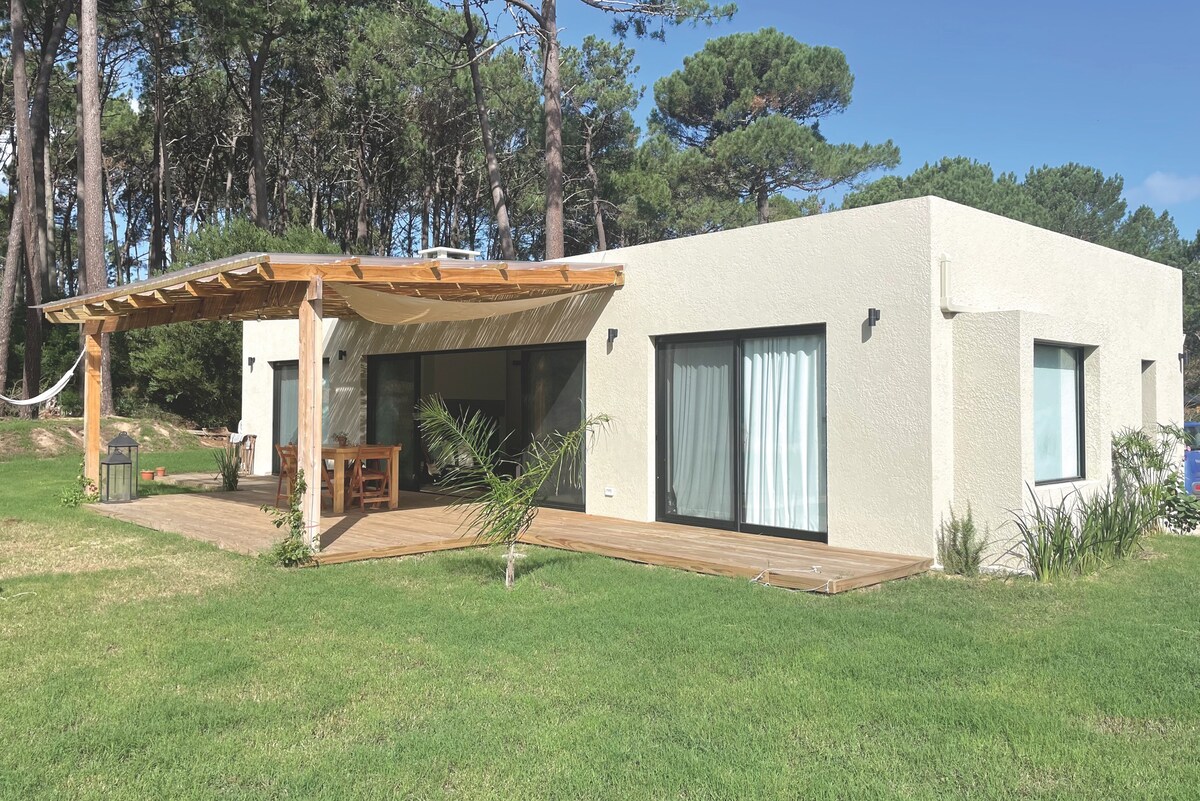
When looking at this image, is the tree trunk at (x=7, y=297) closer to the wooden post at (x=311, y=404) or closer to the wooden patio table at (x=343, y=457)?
the wooden patio table at (x=343, y=457)

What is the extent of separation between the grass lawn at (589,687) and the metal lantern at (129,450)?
14.9 ft

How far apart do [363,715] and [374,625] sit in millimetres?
1482

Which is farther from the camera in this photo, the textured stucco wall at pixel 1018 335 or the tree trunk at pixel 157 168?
the tree trunk at pixel 157 168

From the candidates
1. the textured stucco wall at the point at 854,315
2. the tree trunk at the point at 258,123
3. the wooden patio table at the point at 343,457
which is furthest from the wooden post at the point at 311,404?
the tree trunk at the point at 258,123

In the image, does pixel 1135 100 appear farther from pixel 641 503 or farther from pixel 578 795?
pixel 578 795

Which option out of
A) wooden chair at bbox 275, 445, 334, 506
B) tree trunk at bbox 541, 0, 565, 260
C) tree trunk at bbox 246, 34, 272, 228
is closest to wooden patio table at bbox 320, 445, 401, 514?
wooden chair at bbox 275, 445, 334, 506

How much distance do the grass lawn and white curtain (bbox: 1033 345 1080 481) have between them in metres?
1.47

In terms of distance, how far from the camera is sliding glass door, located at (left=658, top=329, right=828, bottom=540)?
Answer: 7.61 meters

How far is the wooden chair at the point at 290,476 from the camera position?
9.52 meters

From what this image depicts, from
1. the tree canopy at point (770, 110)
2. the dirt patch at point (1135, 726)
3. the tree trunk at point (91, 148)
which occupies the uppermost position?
the tree canopy at point (770, 110)

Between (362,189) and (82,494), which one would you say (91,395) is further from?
(362,189)

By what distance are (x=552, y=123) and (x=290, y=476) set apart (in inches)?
346

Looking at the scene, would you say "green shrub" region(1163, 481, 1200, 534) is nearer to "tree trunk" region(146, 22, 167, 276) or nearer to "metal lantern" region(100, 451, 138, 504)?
"metal lantern" region(100, 451, 138, 504)

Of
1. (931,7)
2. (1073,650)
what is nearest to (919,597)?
(1073,650)
